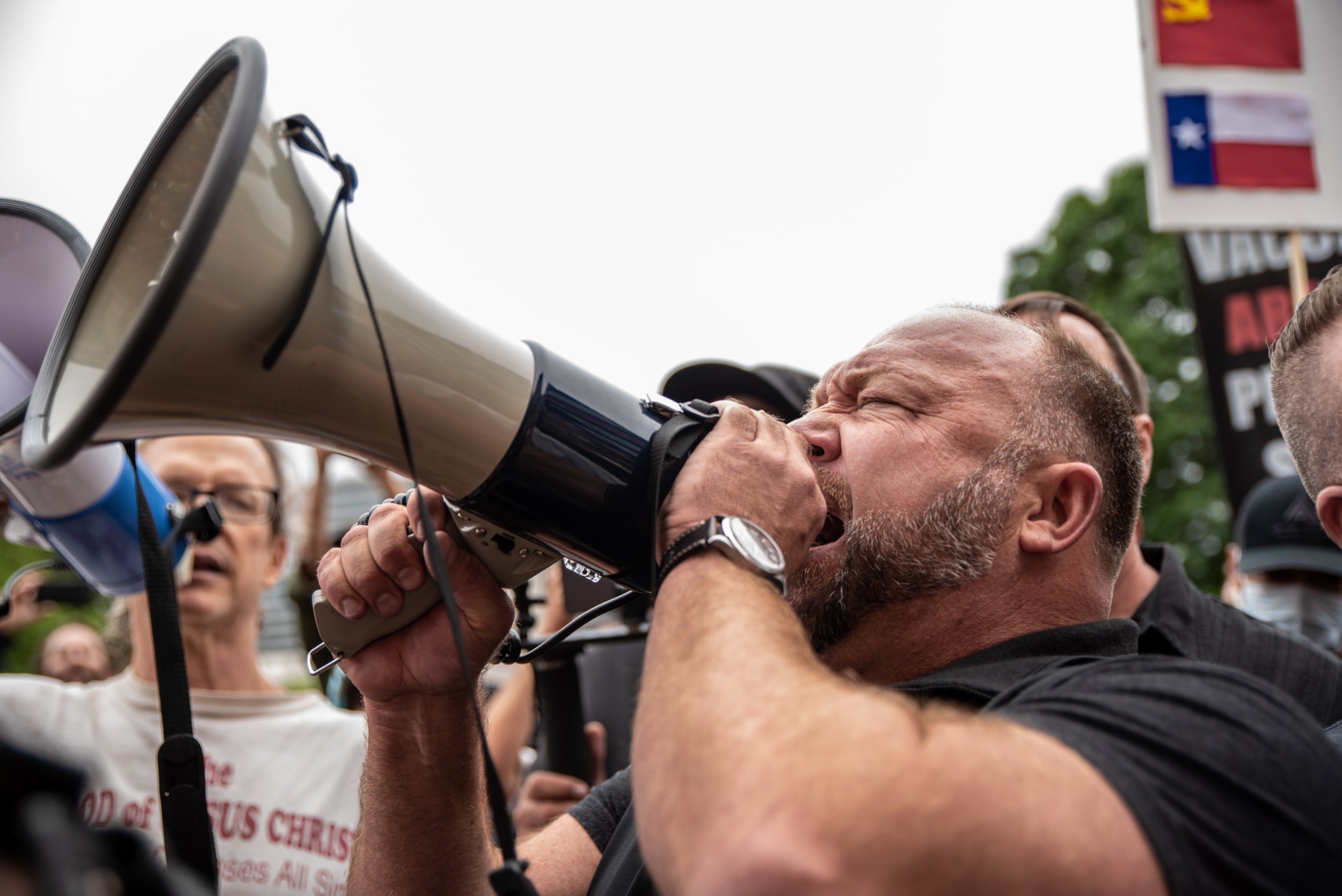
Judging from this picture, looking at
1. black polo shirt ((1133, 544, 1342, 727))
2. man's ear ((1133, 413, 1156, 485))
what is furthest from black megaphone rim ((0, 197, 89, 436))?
man's ear ((1133, 413, 1156, 485))

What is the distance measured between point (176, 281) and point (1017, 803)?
967mm

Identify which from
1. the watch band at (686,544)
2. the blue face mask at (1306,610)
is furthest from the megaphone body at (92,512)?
the blue face mask at (1306,610)

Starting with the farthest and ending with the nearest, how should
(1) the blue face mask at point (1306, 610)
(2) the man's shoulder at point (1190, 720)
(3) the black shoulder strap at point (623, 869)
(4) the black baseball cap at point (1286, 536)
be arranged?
1. (1) the blue face mask at point (1306, 610)
2. (4) the black baseball cap at point (1286, 536)
3. (3) the black shoulder strap at point (623, 869)
4. (2) the man's shoulder at point (1190, 720)

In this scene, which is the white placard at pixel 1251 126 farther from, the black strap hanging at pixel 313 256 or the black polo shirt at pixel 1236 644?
the black strap hanging at pixel 313 256

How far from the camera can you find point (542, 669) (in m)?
2.50

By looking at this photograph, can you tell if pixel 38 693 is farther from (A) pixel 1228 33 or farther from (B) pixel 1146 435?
(A) pixel 1228 33

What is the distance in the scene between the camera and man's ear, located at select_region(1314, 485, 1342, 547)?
6.13 feet

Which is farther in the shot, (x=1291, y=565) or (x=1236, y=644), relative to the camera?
(x=1291, y=565)

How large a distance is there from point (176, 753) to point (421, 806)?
53cm

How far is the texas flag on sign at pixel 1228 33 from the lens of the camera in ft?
14.6

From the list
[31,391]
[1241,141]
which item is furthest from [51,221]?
[1241,141]

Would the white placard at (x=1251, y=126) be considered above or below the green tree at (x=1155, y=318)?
above

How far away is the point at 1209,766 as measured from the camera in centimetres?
114

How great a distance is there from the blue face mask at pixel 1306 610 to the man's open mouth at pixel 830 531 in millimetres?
2598
